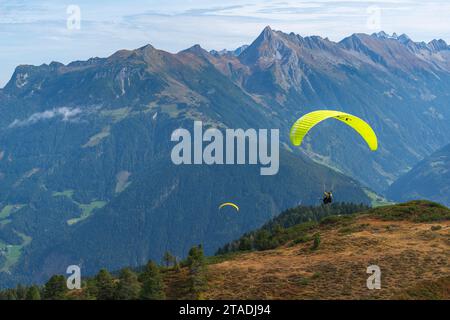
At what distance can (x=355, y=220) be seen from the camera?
80062mm

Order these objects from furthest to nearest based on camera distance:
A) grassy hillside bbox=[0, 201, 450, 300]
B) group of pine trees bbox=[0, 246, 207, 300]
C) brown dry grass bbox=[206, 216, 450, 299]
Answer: brown dry grass bbox=[206, 216, 450, 299] → grassy hillside bbox=[0, 201, 450, 300] → group of pine trees bbox=[0, 246, 207, 300]

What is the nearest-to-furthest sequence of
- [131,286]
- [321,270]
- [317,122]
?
[131,286]
[321,270]
[317,122]

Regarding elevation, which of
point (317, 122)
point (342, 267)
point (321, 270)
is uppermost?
point (317, 122)

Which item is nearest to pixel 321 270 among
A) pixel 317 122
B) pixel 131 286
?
pixel 317 122

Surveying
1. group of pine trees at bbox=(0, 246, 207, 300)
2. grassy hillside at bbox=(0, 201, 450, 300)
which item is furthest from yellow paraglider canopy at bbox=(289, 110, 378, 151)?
group of pine trees at bbox=(0, 246, 207, 300)

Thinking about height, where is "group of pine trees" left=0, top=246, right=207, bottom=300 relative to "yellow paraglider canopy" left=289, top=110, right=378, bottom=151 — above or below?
below

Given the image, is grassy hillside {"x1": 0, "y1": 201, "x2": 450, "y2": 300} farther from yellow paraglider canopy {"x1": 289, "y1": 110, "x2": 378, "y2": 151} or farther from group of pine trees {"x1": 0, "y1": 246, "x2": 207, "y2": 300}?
yellow paraglider canopy {"x1": 289, "y1": 110, "x2": 378, "y2": 151}

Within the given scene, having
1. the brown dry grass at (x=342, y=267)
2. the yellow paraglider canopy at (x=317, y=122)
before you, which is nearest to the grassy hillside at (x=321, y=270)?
the brown dry grass at (x=342, y=267)

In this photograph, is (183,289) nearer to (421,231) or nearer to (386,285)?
(386,285)

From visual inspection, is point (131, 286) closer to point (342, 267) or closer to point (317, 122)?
point (342, 267)

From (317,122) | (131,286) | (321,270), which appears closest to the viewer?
(131,286)

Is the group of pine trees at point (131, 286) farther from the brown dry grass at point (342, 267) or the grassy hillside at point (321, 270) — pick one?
the brown dry grass at point (342, 267)
